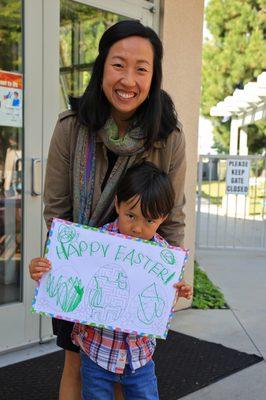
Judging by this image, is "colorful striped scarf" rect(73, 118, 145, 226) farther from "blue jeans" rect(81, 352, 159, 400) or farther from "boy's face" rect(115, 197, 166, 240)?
"blue jeans" rect(81, 352, 159, 400)

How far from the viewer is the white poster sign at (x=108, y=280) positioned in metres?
1.81

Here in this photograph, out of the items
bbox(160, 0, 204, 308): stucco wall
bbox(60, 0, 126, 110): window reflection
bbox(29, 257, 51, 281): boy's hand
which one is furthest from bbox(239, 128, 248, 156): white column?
bbox(29, 257, 51, 281): boy's hand

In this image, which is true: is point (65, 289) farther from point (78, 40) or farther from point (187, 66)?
point (187, 66)

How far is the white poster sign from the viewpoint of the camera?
1807 mm

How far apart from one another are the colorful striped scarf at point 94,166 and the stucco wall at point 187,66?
230 cm

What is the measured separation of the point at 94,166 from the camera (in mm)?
1907

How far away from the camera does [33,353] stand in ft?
11.3

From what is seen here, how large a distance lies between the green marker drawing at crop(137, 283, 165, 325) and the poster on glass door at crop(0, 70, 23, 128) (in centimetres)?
191

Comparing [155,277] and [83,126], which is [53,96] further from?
[155,277]

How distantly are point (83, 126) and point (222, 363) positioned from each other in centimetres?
223

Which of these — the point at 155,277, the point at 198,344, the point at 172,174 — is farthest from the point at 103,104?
the point at 198,344

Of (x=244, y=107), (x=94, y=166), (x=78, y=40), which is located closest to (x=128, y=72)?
(x=94, y=166)

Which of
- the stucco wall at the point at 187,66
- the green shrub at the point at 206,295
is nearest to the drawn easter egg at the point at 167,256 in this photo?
the stucco wall at the point at 187,66

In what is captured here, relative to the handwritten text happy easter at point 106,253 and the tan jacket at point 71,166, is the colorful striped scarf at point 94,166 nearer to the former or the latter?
the tan jacket at point 71,166
